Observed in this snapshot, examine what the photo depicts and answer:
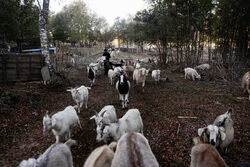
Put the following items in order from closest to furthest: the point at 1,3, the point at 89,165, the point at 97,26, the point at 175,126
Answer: the point at 89,165 → the point at 175,126 → the point at 1,3 → the point at 97,26

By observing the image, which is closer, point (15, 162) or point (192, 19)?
point (15, 162)

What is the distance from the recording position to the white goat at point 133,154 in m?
2.69

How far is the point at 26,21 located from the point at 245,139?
24750 mm

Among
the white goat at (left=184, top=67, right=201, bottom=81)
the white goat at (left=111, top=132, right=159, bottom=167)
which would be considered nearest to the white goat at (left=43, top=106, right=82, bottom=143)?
the white goat at (left=111, top=132, right=159, bottom=167)

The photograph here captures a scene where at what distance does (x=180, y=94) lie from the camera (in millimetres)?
10078

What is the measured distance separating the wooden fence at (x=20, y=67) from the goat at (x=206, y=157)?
10994 millimetres

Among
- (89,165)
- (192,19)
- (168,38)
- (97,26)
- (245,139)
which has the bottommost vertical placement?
(245,139)

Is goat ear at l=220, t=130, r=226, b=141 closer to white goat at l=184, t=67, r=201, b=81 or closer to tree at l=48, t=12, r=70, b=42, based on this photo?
white goat at l=184, t=67, r=201, b=81

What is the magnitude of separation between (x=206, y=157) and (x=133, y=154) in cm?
136

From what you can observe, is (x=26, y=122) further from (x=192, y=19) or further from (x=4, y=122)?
(x=192, y=19)

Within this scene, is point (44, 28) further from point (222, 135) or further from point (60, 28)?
point (60, 28)

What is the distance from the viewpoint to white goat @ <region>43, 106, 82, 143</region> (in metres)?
4.56

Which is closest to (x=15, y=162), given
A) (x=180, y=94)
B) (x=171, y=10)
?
(x=180, y=94)

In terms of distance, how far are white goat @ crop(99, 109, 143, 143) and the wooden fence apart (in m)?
8.69
